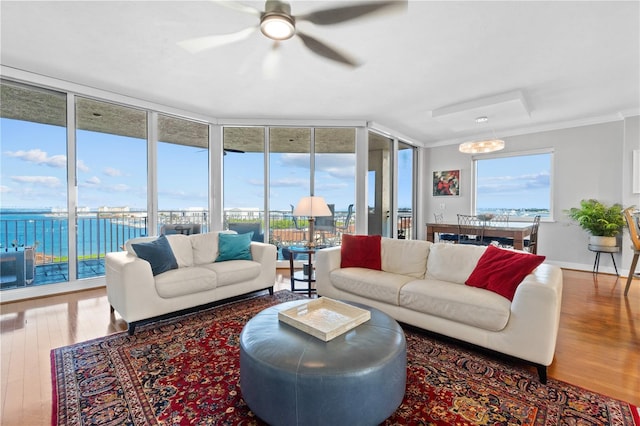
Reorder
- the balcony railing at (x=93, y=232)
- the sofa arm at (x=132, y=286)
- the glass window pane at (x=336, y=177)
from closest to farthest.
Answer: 1. the sofa arm at (x=132, y=286)
2. the balcony railing at (x=93, y=232)
3. the glass window pane at (x=336, y=177)

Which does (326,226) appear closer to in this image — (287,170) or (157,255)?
(287,170)

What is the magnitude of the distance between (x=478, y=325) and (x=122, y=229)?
515 cm

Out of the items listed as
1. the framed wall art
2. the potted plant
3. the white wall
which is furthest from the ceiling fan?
the framed wall art

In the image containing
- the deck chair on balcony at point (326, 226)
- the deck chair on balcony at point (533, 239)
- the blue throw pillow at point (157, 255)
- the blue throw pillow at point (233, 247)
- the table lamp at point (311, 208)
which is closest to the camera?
the blue throw pillow at point (157, 255)

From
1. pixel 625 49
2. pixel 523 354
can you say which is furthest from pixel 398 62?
pixel 523 354

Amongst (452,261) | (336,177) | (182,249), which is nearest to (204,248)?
(182,249)

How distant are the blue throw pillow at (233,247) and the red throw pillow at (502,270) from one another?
241 cm

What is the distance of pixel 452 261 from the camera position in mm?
2719

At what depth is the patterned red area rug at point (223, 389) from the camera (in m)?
1.54

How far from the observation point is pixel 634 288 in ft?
12.9

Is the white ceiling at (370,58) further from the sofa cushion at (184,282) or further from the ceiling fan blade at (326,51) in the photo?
the sofa cushion at (184,282)

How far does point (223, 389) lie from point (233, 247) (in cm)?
193

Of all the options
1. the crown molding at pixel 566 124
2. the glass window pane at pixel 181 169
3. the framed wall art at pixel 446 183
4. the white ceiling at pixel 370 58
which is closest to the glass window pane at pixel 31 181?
the white ceiling at pixel 370 58

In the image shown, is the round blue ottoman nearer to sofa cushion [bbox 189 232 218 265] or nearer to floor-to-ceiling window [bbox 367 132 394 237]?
sofa cushion [bbox 189 232 218 265]
